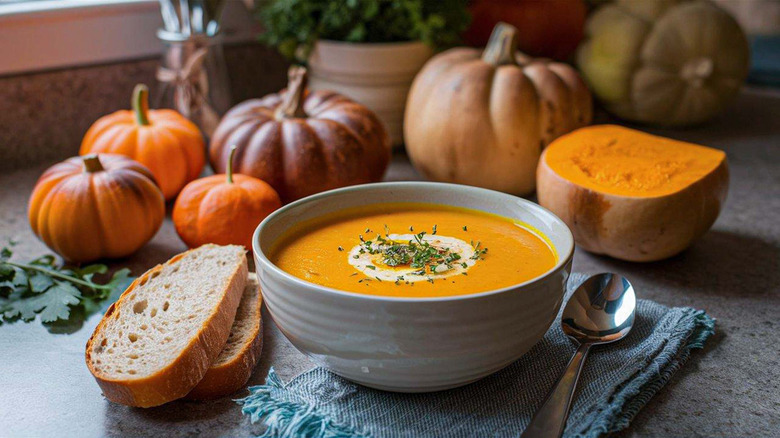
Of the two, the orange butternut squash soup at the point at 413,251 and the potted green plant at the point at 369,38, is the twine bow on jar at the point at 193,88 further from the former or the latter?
the orange butternut squash soup at the point at 413,251

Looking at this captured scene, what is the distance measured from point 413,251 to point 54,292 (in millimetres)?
678

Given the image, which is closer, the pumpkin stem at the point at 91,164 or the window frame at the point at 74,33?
the pumpkin stem at the point at 91,164

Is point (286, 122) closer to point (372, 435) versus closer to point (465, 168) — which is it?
point (465, 168)

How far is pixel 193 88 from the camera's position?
6.30ft

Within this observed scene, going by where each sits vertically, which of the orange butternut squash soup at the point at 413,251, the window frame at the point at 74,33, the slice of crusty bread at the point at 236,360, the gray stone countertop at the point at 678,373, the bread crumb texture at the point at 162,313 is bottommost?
the gray stone countertop at the point at 678,373

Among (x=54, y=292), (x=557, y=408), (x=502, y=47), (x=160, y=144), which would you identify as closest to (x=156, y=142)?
(x=160, y=144)

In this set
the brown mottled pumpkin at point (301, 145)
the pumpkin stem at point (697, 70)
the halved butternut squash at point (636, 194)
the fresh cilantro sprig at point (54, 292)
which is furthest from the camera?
the pumpkin stem at point (697, 70)

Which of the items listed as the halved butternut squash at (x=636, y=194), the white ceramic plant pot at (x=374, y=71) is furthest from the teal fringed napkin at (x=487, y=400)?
the white ceramic plant pot at (x=374, y=71)

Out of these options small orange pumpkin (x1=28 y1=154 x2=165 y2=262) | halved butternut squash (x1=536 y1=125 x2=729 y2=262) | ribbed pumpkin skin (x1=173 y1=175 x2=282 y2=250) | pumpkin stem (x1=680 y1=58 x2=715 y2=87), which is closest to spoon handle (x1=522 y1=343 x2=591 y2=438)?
halved butternut squash (x1=536 y1=125 x2=729 y2=262)

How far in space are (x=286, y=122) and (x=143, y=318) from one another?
0.69 metres

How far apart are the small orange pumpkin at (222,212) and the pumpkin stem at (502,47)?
0.70m

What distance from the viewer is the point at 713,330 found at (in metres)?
1.18

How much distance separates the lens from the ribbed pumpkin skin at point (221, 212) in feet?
4.72

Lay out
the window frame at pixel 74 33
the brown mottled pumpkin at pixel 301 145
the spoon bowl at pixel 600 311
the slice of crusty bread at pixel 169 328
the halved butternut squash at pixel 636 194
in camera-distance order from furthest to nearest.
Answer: the window frame at pixel 74 33
the brown mottled pumpkin at pixel 301 145
the halved butternut squash at pixel 636 194
the spoon bowl at pixel 600 311
the slice of crusty bread at pixel 169 328
